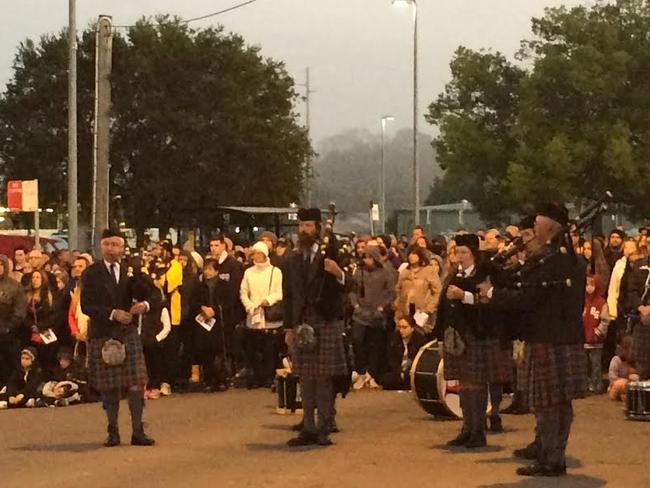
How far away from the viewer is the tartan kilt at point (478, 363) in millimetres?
12508

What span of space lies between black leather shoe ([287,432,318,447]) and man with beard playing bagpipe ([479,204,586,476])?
8.25 feet

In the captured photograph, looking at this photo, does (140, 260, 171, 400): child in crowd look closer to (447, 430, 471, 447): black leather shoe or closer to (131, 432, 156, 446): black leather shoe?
(131, 432, 156, 446): black leather shoe

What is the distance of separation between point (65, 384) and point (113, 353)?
16.0ft

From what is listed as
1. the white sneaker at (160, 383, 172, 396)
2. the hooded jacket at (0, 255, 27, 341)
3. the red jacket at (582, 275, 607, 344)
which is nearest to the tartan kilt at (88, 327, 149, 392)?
the hooded jacket at (0, 255, 27, 341)

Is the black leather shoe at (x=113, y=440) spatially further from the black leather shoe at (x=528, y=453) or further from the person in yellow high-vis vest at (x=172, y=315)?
the person in yellow high-vis vest at (x=172, y=315)

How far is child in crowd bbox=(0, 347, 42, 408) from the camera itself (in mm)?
17172

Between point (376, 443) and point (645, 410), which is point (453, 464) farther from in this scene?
point (645, 410)

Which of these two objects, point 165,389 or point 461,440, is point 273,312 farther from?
point 461,440

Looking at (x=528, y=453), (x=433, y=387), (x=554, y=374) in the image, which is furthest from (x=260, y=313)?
(x=554, y=374)

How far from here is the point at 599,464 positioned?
454 inches

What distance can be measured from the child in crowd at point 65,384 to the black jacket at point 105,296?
4.52 m

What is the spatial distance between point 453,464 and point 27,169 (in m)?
42.4

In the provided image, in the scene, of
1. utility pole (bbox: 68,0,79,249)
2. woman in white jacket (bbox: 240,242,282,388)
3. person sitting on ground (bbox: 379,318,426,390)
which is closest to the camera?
person sitting on ground (bbox: 379,318,426,390)

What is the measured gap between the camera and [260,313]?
18688mm
